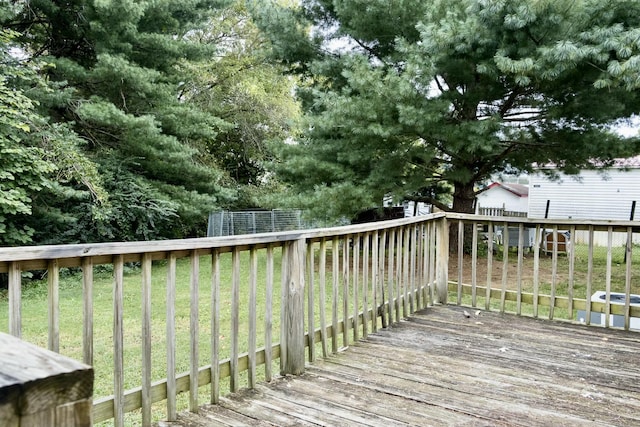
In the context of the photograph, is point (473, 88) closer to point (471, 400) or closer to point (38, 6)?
point (471, 400)

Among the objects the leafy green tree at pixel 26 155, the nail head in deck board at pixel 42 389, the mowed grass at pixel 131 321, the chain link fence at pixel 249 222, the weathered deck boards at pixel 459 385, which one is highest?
the leafy green tree at pixel 26 155

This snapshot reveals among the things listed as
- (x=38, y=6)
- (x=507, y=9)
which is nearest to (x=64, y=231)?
(x=38, y=6)

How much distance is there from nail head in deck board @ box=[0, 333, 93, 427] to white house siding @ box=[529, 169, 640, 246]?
664 inches

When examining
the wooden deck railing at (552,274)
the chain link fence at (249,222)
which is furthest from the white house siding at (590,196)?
the chain link fence at (249,222)

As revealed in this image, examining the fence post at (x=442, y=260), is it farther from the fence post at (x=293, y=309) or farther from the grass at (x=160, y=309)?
the fence post at (x=293, y=309)

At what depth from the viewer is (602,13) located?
582cm

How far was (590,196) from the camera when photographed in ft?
55.5

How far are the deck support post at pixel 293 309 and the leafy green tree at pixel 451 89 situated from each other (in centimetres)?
424

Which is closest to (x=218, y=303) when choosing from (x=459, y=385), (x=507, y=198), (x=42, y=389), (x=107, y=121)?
(x=459, y=385)

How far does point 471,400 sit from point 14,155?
25.1 ft

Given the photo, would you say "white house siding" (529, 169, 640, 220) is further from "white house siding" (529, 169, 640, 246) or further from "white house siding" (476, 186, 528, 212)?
"white house siding" (476, 186, 528, 212)

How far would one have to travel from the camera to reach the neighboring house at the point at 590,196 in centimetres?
1620

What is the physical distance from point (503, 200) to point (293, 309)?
2462 cm

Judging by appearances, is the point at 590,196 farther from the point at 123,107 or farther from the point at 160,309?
the point at 160,309
